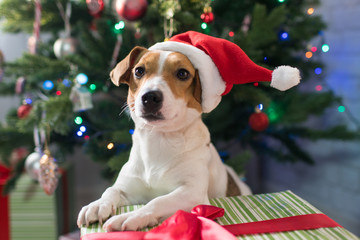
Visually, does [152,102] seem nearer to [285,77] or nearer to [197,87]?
[197,87]

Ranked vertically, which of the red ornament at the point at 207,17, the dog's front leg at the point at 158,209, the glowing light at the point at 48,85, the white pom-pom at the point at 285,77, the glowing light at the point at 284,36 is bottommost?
the dog's front leg at the point at 158,209

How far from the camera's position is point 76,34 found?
1.58 metres

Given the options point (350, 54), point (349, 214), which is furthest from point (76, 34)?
point (349, 214)

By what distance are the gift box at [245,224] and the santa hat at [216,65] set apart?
0.26 m

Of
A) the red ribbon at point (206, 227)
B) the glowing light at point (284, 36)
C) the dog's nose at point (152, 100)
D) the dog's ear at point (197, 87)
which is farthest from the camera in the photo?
the glowing light at point (284, 36)

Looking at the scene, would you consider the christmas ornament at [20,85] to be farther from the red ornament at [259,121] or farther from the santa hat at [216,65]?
the red ornament at [259,121]

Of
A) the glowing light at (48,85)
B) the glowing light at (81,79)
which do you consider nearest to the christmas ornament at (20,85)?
the glowing light at (48,85)

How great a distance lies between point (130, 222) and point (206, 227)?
6.2 inches

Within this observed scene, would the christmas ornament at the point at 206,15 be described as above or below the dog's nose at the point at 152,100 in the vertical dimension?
above

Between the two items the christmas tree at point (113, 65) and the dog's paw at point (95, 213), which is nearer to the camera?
the dog's paw at point (95, 213)

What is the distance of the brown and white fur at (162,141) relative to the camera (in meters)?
0.74

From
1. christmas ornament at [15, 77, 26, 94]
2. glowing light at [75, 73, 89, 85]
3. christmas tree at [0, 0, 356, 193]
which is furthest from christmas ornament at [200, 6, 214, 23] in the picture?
christmas ornament at [15, 77, 26, 94]

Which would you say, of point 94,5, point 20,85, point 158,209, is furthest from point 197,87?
point 20,85

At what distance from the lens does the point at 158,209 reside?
72cm
